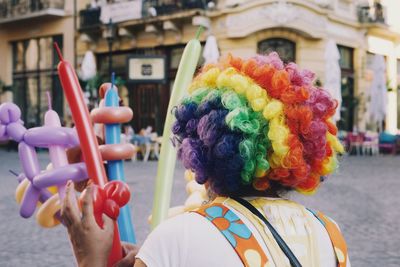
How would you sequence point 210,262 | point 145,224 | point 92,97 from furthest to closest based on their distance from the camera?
1. point 92,97
2. point 145,224
3. point 210,262

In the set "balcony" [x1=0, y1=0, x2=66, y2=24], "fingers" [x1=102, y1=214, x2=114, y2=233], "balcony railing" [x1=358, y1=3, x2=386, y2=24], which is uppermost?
"balcony" [x1=0, y1=0, x2=66, y2=24]

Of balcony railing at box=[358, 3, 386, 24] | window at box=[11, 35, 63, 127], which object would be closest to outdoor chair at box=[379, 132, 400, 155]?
balcony railing at box=[358, 3, 386, 24]

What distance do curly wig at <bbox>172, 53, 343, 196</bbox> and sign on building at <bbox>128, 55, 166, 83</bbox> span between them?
15555 mm

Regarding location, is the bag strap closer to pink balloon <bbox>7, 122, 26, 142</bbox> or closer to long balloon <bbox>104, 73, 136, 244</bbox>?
long balloon <bbox>104, 73, 136, 244</bbox>

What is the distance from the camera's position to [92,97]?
19.8 m

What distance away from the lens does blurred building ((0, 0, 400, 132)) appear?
19.8 meters

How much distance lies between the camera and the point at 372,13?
76.3 ft

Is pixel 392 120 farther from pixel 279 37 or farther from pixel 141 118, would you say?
pixel 141 118

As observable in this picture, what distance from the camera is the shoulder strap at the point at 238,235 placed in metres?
1.26

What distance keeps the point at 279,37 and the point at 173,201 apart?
42.9 ft

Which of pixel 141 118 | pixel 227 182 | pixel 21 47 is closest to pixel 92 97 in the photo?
pixel 141 118

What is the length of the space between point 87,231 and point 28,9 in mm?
25642

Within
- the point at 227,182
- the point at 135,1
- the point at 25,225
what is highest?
the point at 135,1

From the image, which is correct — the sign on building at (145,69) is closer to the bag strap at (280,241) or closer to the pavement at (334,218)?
the pavement at (334,218)
